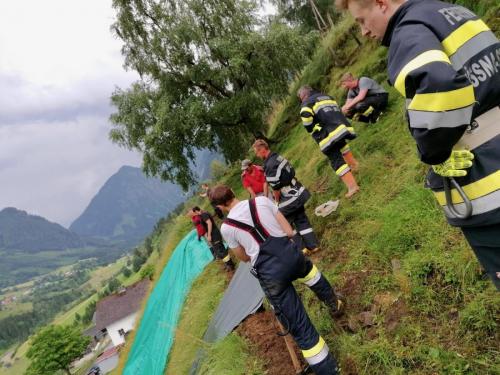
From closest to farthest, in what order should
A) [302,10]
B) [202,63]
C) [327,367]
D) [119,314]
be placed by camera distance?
1. [327,367]
2. [202,63]
3. [302,10]
4. [119,314]

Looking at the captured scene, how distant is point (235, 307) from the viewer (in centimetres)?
625

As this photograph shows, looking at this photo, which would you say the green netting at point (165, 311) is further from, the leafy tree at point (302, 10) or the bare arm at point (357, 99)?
the leafy tree at point (302, 10)

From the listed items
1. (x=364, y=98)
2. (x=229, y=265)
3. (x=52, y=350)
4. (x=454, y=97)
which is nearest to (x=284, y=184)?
(x=364, y=98)

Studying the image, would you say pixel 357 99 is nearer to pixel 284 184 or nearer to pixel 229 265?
pixel 284 184

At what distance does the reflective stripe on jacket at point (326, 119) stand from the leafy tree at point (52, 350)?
47.6 m

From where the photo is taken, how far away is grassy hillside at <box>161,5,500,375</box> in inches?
114

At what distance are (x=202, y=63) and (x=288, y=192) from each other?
1410 centimetres

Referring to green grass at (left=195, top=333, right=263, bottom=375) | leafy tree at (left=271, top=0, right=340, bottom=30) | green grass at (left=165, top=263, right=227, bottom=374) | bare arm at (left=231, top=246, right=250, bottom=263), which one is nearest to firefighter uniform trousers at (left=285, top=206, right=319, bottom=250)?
green grass at (left=195, top=333, right=263, bottom=375)

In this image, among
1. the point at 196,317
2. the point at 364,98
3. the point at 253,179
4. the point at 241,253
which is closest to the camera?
the point at 241,253

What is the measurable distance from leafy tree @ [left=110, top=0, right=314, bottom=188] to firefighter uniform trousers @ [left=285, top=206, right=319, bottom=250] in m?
12.4

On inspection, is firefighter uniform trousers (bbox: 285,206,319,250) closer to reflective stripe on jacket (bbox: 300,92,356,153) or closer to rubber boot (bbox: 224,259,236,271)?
reflective stripe on jacket (bbox: 300,92,356,153)

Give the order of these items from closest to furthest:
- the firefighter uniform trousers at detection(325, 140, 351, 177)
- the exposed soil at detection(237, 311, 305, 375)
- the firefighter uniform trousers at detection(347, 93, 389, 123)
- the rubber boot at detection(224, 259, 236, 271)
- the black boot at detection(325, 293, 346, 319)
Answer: the black boot at detection(325, 293, 346, 319) → the exposed soil at detection(237, 311, 305, 375) → the firefighter uniform trousers at detection(325, 140, 351, 177) → the firefighter uniform trousers at detection(347, 93, 389, 123) → the rubber boot at detection(224, 259, 236, 271)

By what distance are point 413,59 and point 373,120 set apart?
6872 mm

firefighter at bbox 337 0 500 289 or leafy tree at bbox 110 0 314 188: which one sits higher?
leafy tree at bbox 110 0 314 188
